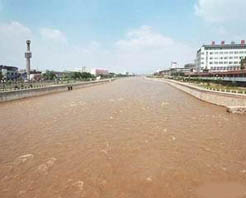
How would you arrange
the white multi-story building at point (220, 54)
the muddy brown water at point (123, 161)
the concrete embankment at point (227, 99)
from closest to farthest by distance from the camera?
the muddy brown water at point (123, 161) < the concrete embankment at point (227, 99) < the white multi-story building at point (220, 54)

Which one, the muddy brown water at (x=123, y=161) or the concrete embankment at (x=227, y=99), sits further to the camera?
the concrete embankment at (x=227, y=99)

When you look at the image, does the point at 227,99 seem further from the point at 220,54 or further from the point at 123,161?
the point at 220,54

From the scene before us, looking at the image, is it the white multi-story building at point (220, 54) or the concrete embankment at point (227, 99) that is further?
the white multi-story building at point (220, 54)

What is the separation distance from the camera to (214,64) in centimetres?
11288

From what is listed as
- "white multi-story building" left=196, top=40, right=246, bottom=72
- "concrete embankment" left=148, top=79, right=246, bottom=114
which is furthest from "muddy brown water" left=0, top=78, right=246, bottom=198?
"white multi-story building" left=196, top=40, right=246, bottom=72

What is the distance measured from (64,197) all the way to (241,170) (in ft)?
20.2

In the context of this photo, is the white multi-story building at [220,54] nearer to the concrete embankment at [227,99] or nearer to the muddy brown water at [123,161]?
the concrete embankment at [227,99]

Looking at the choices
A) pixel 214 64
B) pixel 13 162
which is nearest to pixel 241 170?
pixel 13 162

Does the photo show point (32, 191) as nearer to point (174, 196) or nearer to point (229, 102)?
point (174, 196)

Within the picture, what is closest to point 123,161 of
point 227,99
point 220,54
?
point 227,99

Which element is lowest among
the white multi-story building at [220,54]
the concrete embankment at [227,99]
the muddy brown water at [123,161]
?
the muddy brown water at [123,161]

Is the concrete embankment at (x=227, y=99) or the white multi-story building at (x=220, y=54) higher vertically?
the white multi-story building at (x=220, y=54)

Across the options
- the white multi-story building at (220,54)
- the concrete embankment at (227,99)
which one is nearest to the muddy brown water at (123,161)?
the concrete embankment at (227,99)

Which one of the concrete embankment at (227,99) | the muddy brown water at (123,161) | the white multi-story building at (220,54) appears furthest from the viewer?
the white multi-story building at (220,54)
